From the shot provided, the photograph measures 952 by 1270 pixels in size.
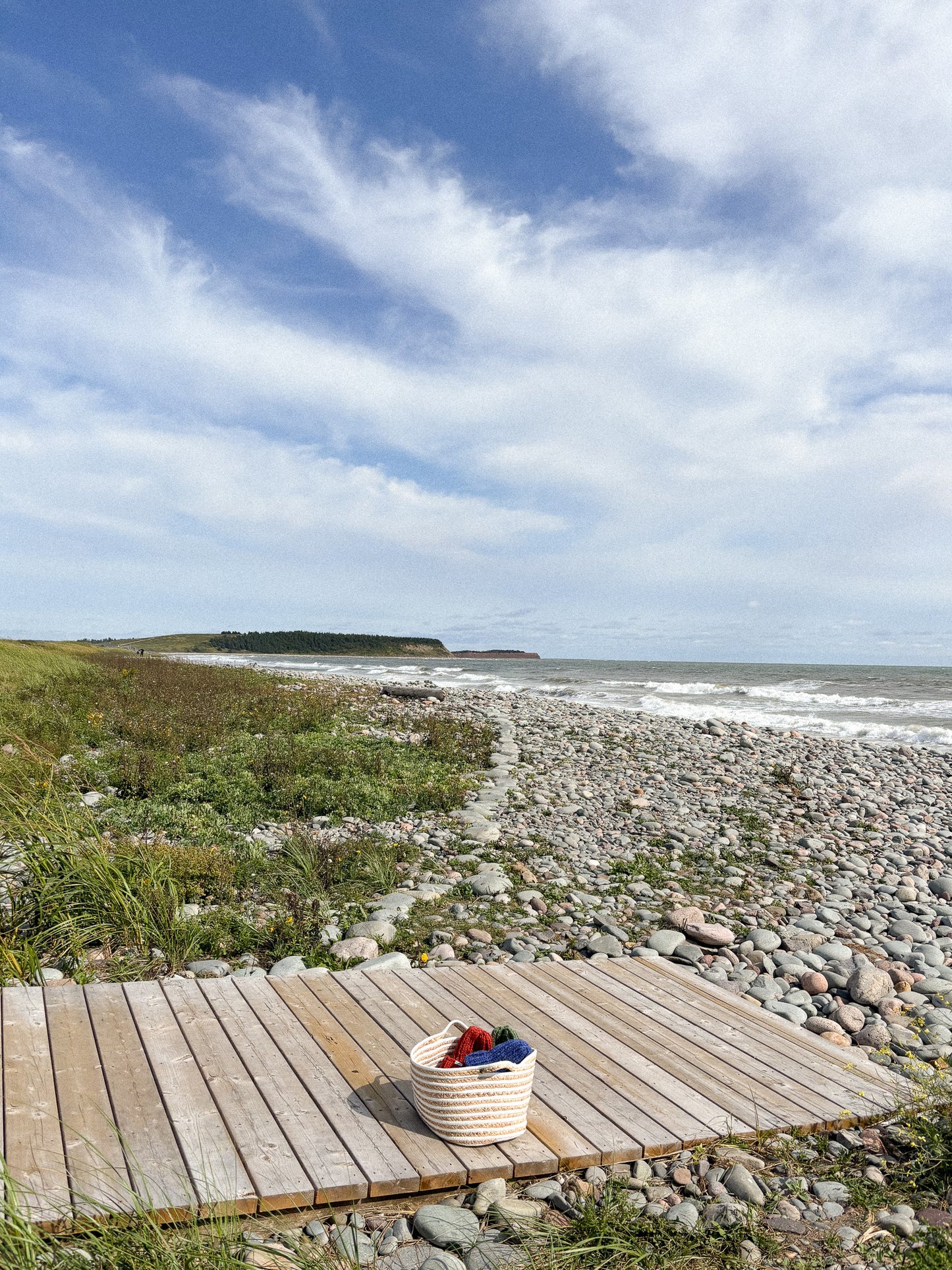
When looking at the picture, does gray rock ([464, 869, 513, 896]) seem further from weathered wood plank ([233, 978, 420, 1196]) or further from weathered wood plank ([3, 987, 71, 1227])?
weathered wood plank ([3, 987, 71, 1227])

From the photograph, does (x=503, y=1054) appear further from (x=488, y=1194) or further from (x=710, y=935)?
(x=710, y=935)

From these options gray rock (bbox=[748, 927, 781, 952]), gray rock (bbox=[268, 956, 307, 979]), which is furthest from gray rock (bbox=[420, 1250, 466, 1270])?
gray rock (bbox=[748, 927, 781, 952])

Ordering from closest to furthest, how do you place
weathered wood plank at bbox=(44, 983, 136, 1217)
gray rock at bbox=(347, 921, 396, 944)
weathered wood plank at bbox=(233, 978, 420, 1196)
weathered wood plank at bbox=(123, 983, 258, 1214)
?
weathered wood plank at bbox=(44, 983, 136, 1217)
weathered wood plank at bbox=(123, 983, 258, 1214)
weathered wood plank at bbox=(233, 978, 420, 1196)
gray rock at bbox=(347, 921, 396, 944)

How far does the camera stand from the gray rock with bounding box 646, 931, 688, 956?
7.09 metres

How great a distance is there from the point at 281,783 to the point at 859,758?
12163 millimetres

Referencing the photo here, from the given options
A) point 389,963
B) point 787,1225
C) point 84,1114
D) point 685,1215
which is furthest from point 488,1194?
point 389,963

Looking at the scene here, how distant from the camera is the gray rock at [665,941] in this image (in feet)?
23.3

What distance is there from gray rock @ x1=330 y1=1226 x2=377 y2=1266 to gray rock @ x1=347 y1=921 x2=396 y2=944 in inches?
133

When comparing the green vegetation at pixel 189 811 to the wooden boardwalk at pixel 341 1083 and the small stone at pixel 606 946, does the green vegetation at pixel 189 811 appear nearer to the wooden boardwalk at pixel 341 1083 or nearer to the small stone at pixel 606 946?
the wooden boardwalk at pixel 341 1083

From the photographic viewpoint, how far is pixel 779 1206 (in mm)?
3691

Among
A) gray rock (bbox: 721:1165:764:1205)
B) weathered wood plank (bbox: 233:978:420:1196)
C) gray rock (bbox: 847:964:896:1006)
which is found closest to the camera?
weathered wood plank (bbox: 233:978:420:1196)

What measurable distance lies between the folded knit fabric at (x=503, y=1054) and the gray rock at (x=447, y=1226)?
1.87ft

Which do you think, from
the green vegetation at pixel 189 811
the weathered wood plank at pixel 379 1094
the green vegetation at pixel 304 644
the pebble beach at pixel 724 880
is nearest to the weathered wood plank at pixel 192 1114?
the weathered wood plank at pixel 379 1094

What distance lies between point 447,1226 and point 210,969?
3.18 meters
